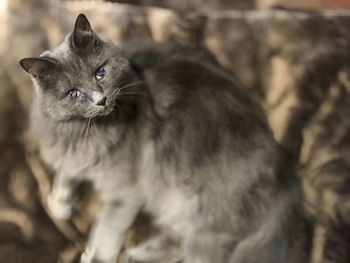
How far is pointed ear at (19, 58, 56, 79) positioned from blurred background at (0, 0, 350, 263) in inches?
14.6

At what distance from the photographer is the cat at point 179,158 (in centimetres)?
143

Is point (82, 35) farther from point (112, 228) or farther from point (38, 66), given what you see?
point (112, 228)

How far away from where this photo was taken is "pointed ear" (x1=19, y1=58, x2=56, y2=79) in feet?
4.07

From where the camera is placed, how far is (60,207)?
1604 mm

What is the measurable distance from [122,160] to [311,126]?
645 millimetres

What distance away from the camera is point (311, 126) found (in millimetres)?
1631

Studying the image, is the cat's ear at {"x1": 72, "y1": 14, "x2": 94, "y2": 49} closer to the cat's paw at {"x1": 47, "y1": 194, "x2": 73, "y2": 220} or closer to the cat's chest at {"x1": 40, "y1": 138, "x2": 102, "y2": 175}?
the cat's chest at {"x1": 40, "y1": 138, "x2": 102, "y2": 175}

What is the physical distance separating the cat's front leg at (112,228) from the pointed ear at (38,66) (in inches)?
18.6

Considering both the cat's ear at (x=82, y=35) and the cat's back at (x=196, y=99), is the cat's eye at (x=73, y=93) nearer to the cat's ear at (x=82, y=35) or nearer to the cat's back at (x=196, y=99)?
the cat's ear at (x=82, y=35)

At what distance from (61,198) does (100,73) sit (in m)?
0.47

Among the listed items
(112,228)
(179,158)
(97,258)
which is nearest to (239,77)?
(179,158)

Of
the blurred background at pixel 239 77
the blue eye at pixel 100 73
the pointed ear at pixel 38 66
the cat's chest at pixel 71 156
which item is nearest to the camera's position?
the pointed ear at pixel 38 66

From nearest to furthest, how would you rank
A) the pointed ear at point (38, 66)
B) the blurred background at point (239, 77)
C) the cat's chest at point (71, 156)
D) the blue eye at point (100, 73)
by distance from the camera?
the pointed ear at point (38, 66), the blue eye at point (100, 73), the cat's chest at point (71, 156), the blurred background at point (239, 77)

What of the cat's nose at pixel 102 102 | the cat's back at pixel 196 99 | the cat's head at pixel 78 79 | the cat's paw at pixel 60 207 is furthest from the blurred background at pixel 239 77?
the cat's nose at pixel 102 102
